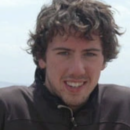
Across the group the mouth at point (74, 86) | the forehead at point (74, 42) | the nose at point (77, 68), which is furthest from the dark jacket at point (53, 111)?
the forehead at point (74, 42)

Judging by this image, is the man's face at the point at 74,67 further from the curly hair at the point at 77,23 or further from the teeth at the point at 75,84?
the curly hair at the point at 77,23

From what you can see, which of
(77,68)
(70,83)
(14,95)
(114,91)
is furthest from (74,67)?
(114,91)

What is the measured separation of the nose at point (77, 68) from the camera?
620 cm

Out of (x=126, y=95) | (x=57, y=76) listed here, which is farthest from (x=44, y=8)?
(x=126, y=95)

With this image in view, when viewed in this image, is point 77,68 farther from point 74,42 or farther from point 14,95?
point 14,95

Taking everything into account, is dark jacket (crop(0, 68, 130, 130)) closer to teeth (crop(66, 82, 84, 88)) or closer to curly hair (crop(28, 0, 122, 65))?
teeth (crop(66, 82, 84, 88))

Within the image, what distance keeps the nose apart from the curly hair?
1.21ft

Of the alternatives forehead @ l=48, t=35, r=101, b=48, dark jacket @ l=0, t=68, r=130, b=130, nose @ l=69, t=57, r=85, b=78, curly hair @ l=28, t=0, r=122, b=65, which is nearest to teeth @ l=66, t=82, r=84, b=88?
nose @ l=69, t=57, r=85, b=78

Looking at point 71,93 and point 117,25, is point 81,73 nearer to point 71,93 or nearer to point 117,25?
point 71,93

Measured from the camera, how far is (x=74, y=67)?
621cm

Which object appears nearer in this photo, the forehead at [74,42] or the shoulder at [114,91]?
the forehead at [74,42]

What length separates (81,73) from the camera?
245 inches

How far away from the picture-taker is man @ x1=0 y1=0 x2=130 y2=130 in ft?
20.8

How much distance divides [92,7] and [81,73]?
1116 mm
